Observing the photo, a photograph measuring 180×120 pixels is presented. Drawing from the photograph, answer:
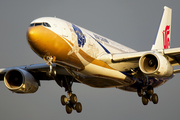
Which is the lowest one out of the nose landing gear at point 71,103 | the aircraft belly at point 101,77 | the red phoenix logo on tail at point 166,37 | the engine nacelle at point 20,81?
the nose landing gear at point 71,103

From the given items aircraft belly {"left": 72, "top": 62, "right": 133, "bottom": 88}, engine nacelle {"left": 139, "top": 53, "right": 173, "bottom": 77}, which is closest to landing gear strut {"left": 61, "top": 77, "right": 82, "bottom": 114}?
aircraft belly {"left": 72, "top": 62, "right": 133, "bottom": 88}

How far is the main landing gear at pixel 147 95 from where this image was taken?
29.0 meters

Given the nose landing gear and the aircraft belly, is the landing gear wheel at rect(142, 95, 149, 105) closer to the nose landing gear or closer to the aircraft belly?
the aircraft belly

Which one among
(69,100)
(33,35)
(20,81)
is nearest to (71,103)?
(69,100)

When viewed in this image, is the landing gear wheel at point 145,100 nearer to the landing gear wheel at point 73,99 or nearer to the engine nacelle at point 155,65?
the landing gear wheel at point 73,99

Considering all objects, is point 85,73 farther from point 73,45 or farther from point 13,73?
point 13,73

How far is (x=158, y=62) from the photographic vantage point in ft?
66.9

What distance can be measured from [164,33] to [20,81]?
56.9ft

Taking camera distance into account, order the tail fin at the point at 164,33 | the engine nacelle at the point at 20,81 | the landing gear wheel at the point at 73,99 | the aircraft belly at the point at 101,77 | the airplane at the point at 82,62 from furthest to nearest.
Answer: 1. the tail fin at the point at 164,33
2. the landing gear wheel at the point at 73,99
3. the engine nacelle at the point at 20,81
4. the aircraft belly at the point at 101,77
5. the airplane at the point at 82,62

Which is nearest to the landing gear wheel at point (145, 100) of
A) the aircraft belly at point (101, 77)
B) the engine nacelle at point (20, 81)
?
the aircraft belly at point (101, 77)

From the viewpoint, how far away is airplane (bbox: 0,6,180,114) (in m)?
19.2

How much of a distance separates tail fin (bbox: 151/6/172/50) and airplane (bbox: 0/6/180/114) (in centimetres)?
579

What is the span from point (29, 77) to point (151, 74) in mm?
10518

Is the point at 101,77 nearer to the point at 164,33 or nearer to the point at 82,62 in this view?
the point at 82,62
